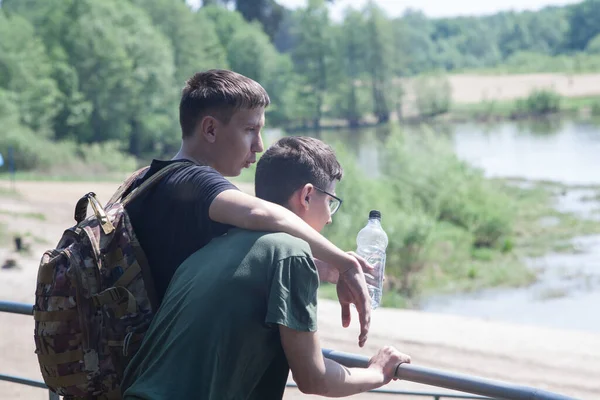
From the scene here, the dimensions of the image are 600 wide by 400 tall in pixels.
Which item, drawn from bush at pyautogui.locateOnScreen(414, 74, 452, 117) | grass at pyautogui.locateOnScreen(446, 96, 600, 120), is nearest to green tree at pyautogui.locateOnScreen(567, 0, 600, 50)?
grass at pyautogui.locateOnScreen(446, 96, 600, 120)

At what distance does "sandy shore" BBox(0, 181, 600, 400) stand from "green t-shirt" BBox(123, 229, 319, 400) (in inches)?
362

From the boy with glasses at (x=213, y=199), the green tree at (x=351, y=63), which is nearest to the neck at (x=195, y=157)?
the boy with glasses at (x=213, y=199)

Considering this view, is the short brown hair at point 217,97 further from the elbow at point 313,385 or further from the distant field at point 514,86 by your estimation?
the distant field at point 514,86

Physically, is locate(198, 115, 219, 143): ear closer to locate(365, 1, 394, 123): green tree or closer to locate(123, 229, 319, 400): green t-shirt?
locate(123, 229, 319, 400): green t-shirt

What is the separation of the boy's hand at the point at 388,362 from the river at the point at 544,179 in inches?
862

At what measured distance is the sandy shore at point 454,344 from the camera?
1462 cm

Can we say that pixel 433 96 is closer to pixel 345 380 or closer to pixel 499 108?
pixel 499 108

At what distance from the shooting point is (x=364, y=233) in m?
3.10

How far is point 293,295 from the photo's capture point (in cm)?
219

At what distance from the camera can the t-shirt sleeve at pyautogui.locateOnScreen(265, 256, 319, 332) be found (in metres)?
2.16

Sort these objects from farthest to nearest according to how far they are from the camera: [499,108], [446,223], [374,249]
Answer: [499,108]
[446,223]
[374,249]

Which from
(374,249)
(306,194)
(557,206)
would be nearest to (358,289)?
(306,194)

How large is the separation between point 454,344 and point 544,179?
33.5 metres

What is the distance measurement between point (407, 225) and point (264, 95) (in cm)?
2764
